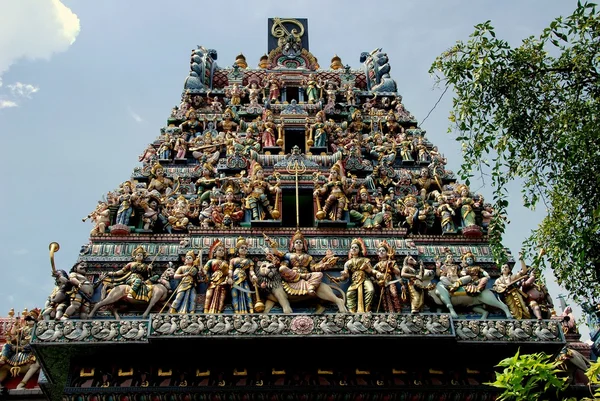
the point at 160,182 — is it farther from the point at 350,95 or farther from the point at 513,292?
the point at 513,292

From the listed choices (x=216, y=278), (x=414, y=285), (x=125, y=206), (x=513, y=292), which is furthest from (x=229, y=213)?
(x=513, y=292)

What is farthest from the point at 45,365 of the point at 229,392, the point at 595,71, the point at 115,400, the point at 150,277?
the point at 595,71

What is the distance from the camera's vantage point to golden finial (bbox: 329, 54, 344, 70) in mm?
22164

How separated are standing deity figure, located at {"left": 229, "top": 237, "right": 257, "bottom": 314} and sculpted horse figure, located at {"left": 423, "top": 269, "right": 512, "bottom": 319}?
3.04m

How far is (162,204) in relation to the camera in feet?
46.1

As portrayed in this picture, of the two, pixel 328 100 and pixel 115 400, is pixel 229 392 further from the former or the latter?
pixel 328 100

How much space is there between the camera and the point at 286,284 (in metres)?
11.8

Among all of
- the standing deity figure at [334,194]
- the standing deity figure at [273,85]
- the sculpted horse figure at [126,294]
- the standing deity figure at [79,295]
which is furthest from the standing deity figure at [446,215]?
Answer: the standing deity figure at [79,295]

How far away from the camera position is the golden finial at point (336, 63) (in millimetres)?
22164

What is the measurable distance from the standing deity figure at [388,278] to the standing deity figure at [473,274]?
1265 millimetres

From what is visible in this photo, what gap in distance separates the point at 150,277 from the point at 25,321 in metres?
3.02

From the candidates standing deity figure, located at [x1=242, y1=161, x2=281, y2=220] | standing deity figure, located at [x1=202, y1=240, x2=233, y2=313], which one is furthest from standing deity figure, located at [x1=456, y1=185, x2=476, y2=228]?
standing deity figure, located at [x1=202, y1=240, x2=233, y2=313]

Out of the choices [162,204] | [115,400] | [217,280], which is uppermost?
[162,204]

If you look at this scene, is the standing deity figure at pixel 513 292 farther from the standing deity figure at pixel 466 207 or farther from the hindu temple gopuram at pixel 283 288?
the standing deity figure at pixel 466 207
